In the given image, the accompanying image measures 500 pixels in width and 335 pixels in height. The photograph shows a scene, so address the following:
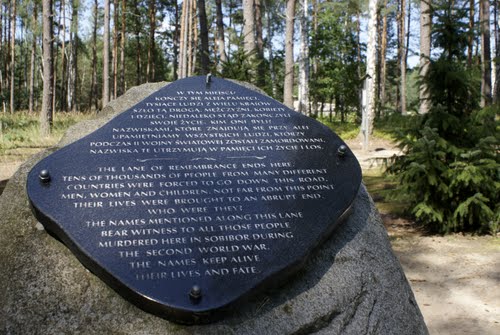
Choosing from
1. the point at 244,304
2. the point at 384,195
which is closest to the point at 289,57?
the point at 384,195

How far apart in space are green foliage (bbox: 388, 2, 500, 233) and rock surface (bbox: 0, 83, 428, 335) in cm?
314

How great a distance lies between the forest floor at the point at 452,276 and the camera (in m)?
3.89

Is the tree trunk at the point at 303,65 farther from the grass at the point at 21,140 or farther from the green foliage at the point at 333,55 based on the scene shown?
the grass at the point at 21,140

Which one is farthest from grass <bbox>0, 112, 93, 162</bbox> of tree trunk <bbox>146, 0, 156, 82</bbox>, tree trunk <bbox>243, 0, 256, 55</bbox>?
tree trunk <bbox>146, 0, 156, 82</bbox>

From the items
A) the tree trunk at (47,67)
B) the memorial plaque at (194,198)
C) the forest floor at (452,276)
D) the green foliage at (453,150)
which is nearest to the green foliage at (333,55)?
the tree trunk at (47,67)

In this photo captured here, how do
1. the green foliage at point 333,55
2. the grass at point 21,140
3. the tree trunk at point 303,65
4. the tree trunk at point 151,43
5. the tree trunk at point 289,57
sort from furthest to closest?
the tree trunk at point 151,43 → the green foliage at point 333,55 → the tree trunk at point 303,65 → the tree trunk at point 289,57 → the grass at point 21,140

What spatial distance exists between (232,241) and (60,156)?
1111 millimetres

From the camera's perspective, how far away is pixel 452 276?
4855mm

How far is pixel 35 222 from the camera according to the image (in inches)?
105

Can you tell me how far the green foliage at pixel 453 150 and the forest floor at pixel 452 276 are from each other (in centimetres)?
33

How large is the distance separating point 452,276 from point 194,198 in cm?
329

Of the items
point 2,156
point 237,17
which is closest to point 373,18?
point 2,156

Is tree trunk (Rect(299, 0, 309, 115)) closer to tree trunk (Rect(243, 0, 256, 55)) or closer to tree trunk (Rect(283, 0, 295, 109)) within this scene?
tree trunk (Rect(283, 0, 295, 109))

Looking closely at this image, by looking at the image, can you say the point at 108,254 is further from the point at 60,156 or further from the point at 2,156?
the point at 2,156
